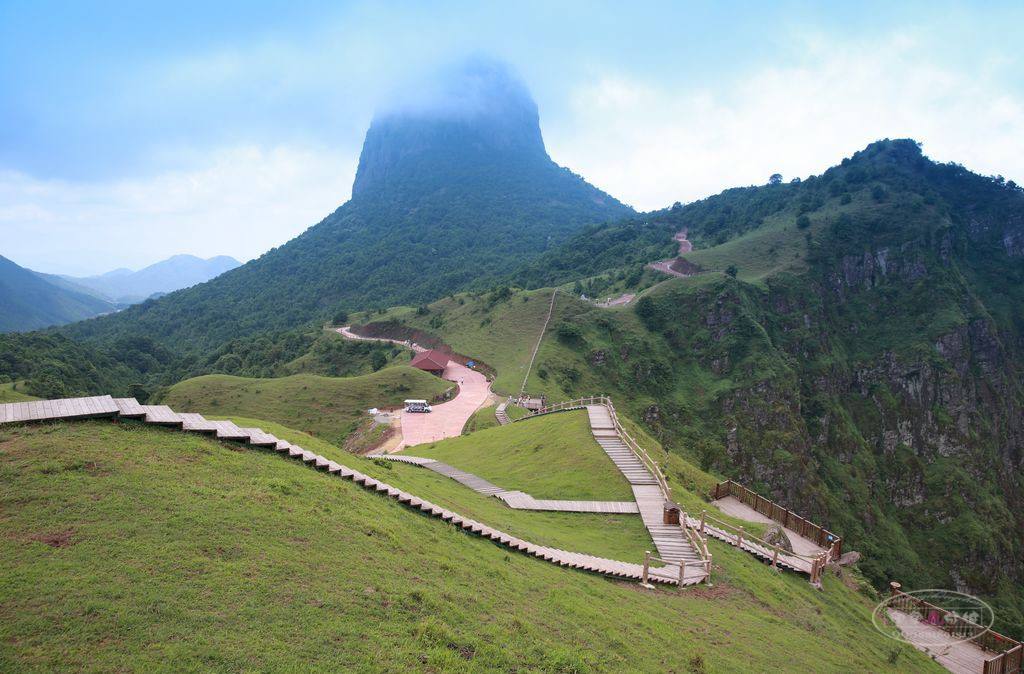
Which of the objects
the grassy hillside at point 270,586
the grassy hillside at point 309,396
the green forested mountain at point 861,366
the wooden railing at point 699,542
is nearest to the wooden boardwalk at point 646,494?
the wooden railing at point 699,542

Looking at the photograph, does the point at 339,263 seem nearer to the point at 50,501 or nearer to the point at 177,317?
the point at 177,317

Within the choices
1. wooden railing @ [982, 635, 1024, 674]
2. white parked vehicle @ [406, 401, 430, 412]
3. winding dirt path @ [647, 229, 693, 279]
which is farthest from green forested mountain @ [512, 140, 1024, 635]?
wooden railing @ [982, 635, 1024, 674]

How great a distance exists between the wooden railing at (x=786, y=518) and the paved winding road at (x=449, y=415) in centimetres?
2161

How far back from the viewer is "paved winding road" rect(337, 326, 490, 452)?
→ 44.9 meters

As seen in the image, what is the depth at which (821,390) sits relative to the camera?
8650 centimetres

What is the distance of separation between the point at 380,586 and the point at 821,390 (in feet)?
301

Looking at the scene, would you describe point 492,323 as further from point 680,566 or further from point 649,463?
point 680,566

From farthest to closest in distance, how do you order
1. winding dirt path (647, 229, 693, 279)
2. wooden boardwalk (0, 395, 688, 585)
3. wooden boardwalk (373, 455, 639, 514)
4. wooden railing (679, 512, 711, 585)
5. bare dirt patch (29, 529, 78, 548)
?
1. winding dirt path (647, 229, 693, 279)
2. wooden boardwalk (373, 455, 639, 514)
3. wooden railing (679, 512, 711, 585)
4. wooden boardwalk (0, 395, 688, 585)
5. bare dirt patch (29, 529, 78, 548)

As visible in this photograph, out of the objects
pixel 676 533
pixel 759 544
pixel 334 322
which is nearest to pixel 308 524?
pixel 676 533

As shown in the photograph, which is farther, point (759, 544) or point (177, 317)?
point (177, 317)

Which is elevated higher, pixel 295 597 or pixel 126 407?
pixel 126 407

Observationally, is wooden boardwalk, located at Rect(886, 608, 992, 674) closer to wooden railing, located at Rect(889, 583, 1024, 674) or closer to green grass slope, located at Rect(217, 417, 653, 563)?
wooden railing, located at Rect(889, 583, 1024, 674)

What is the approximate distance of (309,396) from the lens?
54812 millimetres

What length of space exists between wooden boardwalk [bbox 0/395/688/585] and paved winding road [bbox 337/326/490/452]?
2434 cm
